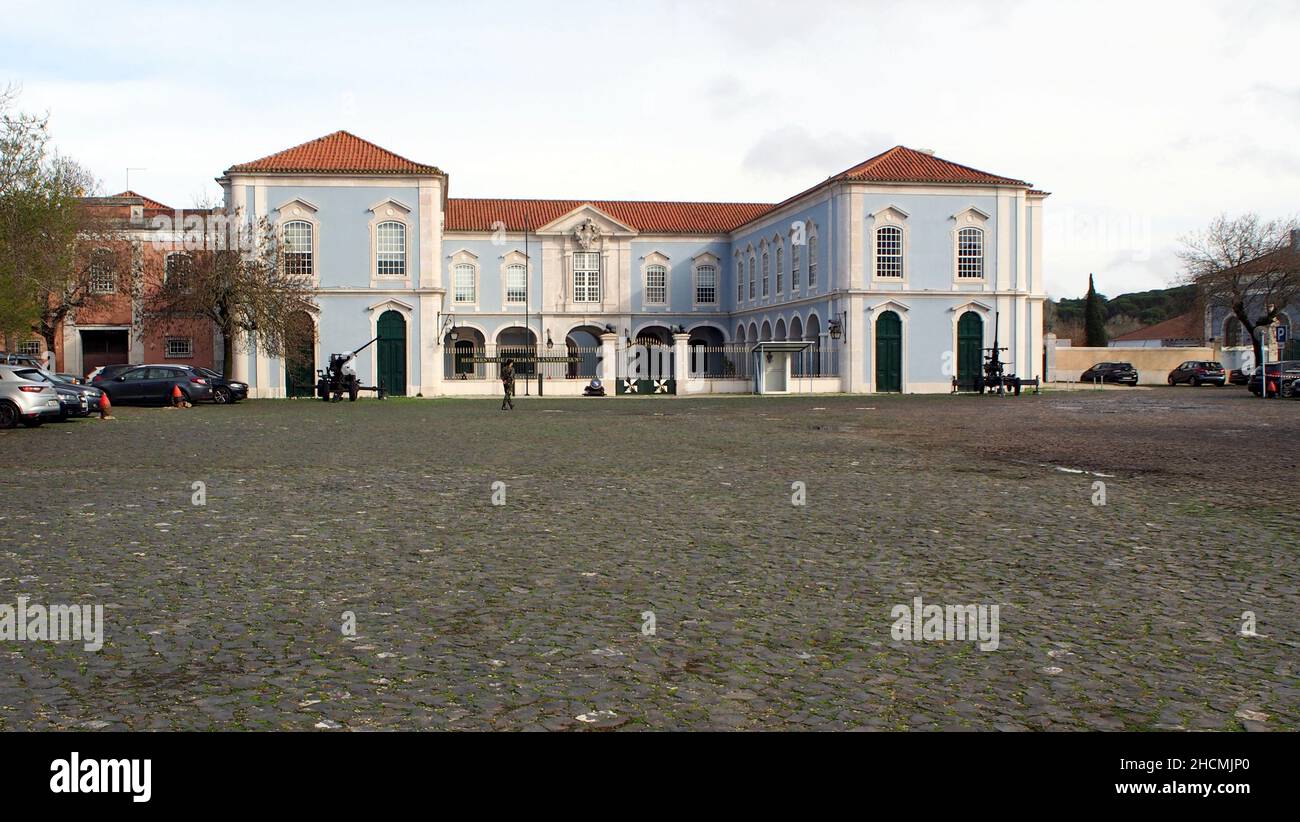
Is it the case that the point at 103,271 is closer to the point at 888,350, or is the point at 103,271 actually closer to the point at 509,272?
the point at 509,272

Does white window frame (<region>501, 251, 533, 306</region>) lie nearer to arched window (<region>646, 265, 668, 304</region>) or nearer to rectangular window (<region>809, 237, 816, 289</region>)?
arched window (<region>646, 265, 668, 304</region>)

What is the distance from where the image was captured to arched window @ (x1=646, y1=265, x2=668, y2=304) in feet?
236

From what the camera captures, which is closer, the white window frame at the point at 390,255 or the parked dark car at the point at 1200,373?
the white window frame at the point at 390,255

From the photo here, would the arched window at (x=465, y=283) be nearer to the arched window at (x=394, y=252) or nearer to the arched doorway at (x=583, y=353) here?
the arched doorway at (x=583, y=353)

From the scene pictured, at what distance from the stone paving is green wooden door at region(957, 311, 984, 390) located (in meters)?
40.4

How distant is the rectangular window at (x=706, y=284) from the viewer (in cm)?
7262

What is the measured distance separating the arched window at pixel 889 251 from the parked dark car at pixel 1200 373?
917 inches

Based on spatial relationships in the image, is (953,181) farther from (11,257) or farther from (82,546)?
(82,546)

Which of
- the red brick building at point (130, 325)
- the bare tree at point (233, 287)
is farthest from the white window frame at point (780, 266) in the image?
the red brick building at point (130, 325)

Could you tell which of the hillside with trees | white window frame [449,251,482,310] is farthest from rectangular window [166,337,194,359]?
the hillside with trees

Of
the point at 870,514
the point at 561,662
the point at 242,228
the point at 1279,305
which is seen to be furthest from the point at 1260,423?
the point at 1279,305

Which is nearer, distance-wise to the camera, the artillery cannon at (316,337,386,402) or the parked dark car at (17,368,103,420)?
the parked dark car at (17,368,103,420)

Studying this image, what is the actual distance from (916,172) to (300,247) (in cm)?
2952
